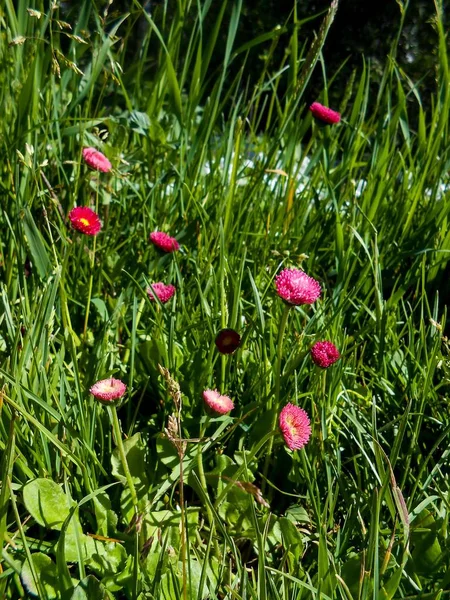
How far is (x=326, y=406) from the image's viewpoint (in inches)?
41.6

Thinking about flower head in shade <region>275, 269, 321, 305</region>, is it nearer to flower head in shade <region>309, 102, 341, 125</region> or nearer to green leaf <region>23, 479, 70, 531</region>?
green leaf <region>23, 479, 70, 531</region>

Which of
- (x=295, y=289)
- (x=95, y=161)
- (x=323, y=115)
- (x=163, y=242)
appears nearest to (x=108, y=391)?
(x=295, y=289)

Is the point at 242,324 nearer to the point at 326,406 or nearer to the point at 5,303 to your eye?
the point at 326,406

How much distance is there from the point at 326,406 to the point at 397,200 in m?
0.79

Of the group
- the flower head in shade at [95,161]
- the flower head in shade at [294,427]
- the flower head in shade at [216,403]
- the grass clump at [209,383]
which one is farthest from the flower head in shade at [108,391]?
the flower head in shade at [95,161]

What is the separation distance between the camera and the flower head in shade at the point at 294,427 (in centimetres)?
88

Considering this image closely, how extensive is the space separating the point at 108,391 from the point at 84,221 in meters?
0.38

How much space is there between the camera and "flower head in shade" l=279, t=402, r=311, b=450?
0.88 metres

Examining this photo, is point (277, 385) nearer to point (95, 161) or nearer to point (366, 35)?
point (95, 161)

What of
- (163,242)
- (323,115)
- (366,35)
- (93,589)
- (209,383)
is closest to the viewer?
(93,589)

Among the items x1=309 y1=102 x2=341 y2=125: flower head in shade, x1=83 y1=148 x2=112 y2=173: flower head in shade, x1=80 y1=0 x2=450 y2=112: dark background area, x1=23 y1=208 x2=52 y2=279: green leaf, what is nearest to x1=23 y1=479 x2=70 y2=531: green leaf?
x1=23 y1=208 x2=52 y2=279: green leaf

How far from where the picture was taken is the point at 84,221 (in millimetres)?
1138

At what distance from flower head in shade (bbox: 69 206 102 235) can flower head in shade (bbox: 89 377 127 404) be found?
351mm

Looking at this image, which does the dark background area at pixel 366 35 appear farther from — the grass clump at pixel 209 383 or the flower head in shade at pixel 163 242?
the flower head in shade at pixel 163 242
